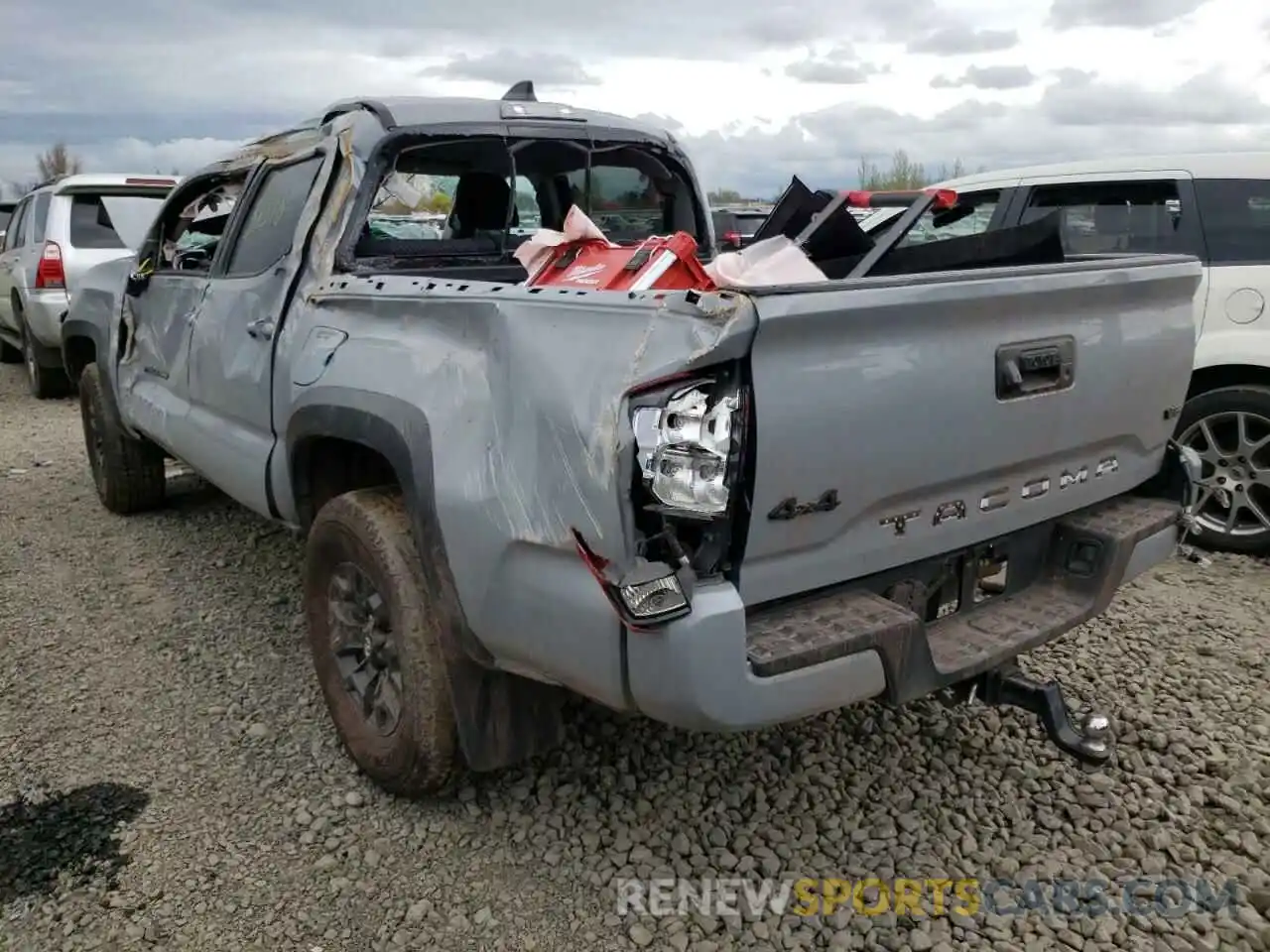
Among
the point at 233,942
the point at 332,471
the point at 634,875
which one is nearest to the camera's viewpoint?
the point at 233,942

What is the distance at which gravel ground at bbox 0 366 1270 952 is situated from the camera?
247 centimetres

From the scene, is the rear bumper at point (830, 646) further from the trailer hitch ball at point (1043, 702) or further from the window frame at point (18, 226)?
the window frame at point (18, 226)

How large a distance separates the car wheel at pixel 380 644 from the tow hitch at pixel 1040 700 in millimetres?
1374

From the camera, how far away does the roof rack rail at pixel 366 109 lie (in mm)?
3363

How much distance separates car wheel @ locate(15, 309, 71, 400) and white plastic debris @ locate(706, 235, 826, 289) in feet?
27.1

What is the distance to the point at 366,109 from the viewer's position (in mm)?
3463

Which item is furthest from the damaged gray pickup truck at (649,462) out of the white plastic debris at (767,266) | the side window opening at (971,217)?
the side window opening at (971,217)

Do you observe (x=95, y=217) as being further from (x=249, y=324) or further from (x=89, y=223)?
(x=249, y=324)

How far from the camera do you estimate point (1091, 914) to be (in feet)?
8.18

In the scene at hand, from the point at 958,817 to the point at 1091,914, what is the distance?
1.44ft

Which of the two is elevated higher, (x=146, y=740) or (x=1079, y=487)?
(x=1079, y=487)

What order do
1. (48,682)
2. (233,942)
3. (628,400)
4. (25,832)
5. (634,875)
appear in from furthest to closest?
(48,682) → (25,832) → (634,875) → (233,942) → (628,400)

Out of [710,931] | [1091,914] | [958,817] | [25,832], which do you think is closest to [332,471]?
[25,832]

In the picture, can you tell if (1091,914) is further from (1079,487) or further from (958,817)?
(1079,487)
